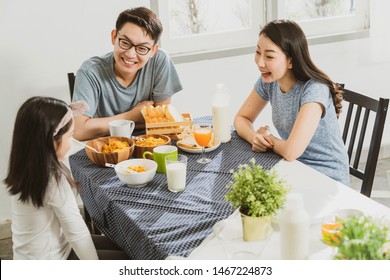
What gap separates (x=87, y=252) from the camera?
1.68m

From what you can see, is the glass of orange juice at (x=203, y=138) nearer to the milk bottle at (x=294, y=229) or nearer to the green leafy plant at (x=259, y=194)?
the green leafy plant at (x=259, y=194)

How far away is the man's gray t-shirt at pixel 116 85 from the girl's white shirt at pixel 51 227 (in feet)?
2.43

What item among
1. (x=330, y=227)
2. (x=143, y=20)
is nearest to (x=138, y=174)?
(x=330, y=227)

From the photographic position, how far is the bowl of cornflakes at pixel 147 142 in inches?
81.3

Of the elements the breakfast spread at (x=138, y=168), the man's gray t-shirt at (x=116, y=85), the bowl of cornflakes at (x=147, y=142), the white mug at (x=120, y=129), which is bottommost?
the breakfast spread at (x=138, y=168)

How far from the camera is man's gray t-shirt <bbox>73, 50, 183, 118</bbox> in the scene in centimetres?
236

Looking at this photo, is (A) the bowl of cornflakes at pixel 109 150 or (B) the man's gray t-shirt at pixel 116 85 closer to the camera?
(A) the bowl of cornflakes at pixel 109 150

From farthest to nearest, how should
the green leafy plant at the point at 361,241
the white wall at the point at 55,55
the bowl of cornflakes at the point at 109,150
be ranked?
A: the white wall at the point at 55,55, the bowl of cornflakes at the point at 109,150, the green leafy plant at the point at 361,241

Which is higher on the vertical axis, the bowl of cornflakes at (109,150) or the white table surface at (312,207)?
the bowl of cornflakes at (109,150)

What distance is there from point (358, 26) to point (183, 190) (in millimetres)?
2187

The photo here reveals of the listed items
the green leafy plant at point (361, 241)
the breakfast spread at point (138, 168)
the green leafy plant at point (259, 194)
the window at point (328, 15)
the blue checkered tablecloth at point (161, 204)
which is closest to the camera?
the green leafy plant at point (361, 241)

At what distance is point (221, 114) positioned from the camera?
2.17 metres

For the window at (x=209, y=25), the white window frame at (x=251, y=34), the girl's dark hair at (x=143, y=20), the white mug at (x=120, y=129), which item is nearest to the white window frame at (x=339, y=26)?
the white window frame at (x=251, y=34)
